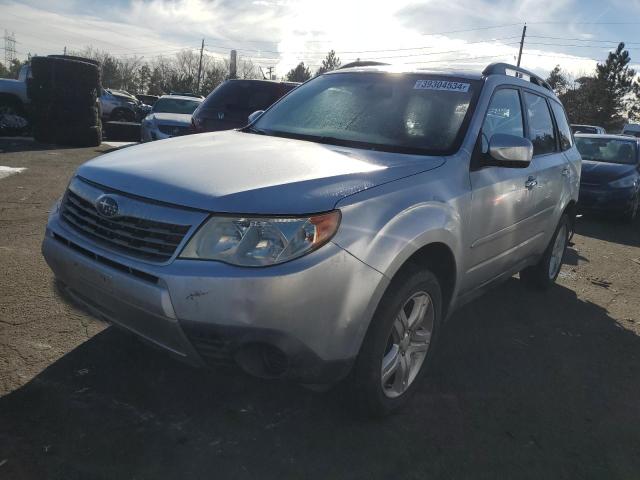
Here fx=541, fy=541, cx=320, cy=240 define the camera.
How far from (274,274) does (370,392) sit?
85cm

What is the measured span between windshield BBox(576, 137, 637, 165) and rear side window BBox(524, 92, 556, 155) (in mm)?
6819

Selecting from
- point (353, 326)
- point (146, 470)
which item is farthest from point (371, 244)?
point (146, 470)

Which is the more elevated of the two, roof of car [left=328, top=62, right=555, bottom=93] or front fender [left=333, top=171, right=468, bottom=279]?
roof of car [left=328, top=62, right=555, bottom=93]

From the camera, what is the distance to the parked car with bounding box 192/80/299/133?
313 inches

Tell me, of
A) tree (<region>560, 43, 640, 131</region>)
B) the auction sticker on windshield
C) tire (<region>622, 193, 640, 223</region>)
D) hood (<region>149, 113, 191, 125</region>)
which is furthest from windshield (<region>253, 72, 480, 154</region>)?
tree (<region>560, 43, 640, 131</region>)

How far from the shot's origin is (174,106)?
13781 mm

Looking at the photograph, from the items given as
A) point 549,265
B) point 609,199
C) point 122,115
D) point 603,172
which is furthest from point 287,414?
point 122,115

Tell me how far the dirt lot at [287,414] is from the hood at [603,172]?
21.2 feet

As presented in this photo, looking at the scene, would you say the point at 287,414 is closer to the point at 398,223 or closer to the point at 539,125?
the point at 398,223

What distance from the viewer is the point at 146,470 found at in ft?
7.16

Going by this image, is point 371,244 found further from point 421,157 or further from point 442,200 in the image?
point 421,157

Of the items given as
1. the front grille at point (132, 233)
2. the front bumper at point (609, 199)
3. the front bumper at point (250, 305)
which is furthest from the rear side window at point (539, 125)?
the front bumper at point (609, 199)

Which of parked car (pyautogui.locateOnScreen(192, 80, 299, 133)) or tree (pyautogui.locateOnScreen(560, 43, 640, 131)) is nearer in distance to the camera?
parked car (pyautogui.locateOnScreen(192, 80, 299, 133))

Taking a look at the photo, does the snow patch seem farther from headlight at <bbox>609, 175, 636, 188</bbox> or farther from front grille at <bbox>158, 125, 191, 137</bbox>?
headlight at <bbox>609, 175, 636, 188</bbox>
